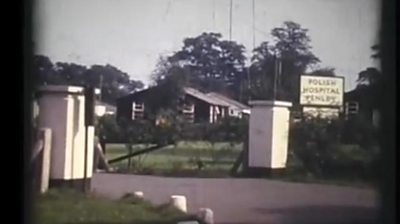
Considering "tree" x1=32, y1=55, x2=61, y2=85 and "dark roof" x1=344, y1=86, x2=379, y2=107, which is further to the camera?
"dark roof" x1=344, y1=86, x2=379, y2=107

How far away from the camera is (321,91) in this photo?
3879 mm

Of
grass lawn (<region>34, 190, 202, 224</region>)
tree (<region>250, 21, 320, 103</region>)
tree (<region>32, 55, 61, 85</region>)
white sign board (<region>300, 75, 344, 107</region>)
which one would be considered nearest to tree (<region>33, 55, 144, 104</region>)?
tree (<region>32, 55, 61, 85</region>)

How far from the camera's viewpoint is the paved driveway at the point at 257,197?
12.0ft

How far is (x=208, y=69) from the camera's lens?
147 inches

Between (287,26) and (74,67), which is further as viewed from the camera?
(287,26)

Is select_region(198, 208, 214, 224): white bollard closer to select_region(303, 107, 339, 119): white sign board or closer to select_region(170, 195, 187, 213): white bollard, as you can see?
select_region(170, 195, 187, 213): white bollard

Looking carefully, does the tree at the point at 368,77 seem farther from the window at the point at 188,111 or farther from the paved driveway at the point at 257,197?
the window at the point at 188,111

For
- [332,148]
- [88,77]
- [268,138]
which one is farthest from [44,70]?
[332,148]

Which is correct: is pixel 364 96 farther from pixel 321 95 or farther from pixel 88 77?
pixel 88 77

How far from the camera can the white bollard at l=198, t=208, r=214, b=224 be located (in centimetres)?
372

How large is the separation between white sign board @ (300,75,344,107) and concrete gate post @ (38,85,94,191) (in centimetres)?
95
